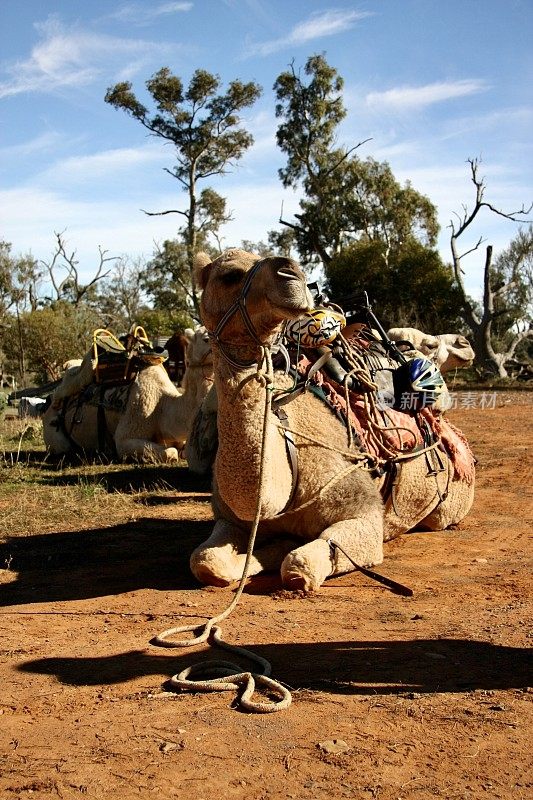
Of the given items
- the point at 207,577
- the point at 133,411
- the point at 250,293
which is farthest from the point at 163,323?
the point at 250,293

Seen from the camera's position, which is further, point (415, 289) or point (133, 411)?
point (415, 289)

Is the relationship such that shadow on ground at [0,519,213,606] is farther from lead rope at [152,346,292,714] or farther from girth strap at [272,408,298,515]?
lead rope at [152,346,292,714]

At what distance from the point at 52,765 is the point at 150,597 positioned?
2.33 m

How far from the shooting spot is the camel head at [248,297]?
4.07 meters

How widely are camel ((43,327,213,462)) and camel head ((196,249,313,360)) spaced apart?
5257 millimetres

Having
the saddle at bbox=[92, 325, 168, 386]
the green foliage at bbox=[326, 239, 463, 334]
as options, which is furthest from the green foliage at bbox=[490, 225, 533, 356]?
the saddle at bbox=[92, 325, 168, 386]

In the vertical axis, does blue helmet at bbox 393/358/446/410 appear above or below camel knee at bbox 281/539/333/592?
above

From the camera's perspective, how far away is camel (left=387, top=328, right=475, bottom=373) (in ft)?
27.1

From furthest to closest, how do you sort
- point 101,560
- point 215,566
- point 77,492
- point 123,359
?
point 123,359 → point 77,492 → point 101,560 → point 215,566

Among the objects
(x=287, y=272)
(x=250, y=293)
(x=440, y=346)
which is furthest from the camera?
(x=440, y=346)

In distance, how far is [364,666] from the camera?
148 inches

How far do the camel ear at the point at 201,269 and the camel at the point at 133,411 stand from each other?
4.98 metres

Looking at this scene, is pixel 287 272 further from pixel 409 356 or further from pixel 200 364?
pixel 200 364

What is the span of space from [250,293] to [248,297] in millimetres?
34
